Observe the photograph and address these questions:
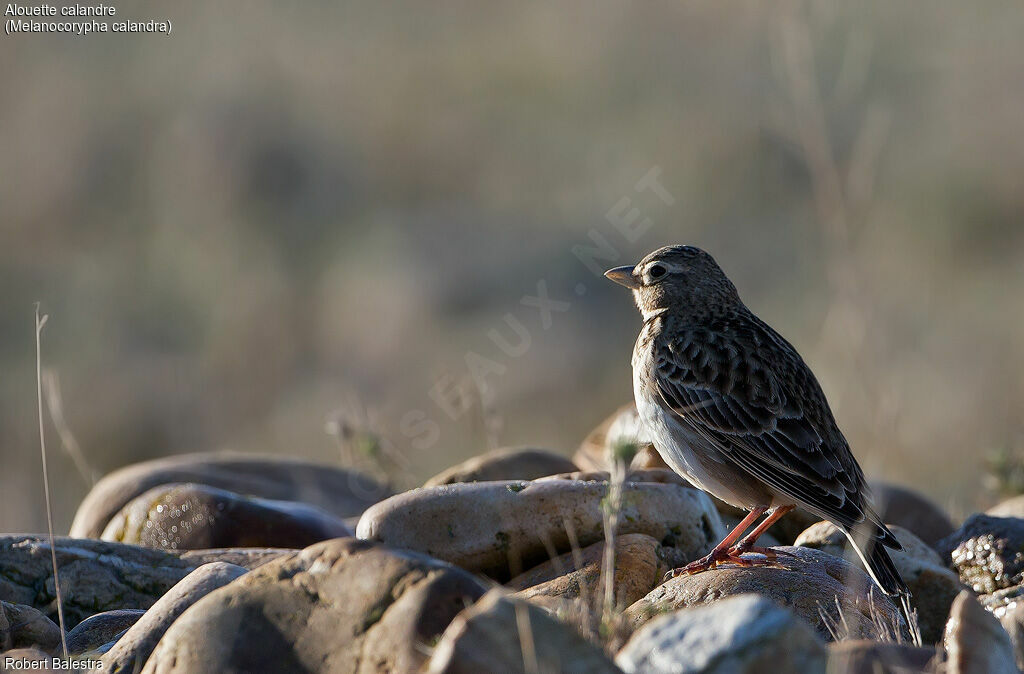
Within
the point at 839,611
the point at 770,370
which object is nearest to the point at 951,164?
the point at 770,370

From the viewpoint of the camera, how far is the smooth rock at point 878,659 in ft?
13.5

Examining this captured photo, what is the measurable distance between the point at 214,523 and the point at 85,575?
1.03 m

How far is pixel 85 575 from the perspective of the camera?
6164 mm

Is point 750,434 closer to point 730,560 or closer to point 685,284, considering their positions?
point 730,560

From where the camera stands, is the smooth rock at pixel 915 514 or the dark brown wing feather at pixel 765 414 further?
the smooth rock at pixel 915 514

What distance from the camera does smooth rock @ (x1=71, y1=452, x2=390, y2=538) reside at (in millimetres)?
7996

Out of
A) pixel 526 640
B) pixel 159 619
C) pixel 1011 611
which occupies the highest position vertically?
pixel 526 640

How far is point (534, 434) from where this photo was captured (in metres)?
16.0

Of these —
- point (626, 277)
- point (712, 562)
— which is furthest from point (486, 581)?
point (626, 277)

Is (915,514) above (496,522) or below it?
below

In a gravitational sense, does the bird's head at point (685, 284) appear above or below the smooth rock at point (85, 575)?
above

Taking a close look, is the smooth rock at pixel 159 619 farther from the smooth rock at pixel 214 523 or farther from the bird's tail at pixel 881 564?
the bird's tail at pixel 881 564
